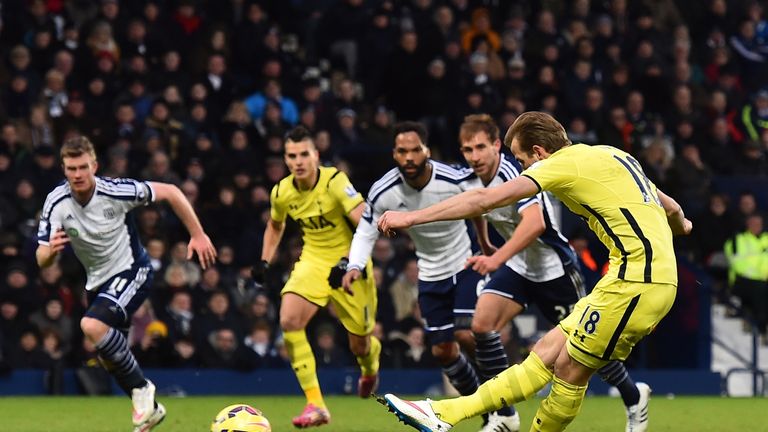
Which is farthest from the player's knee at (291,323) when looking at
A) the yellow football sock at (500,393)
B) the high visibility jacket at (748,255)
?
the high visibility jacket at (748,255)

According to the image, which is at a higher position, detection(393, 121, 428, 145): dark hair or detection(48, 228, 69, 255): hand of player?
detection(393, 121, 428, 145): dark hair

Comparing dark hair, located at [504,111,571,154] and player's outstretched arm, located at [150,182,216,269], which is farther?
player's outstretched arm, located at [150,182,216,269]

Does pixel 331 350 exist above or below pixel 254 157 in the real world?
below

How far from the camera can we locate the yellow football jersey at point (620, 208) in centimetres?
812

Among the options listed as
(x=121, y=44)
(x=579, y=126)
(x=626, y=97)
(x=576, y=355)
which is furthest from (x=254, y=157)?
(x=576, y=355)

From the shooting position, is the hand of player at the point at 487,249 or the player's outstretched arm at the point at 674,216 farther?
the hand of player at the point at 487,249

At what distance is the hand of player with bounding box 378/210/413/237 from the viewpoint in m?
7.71

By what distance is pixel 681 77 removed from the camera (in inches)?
859

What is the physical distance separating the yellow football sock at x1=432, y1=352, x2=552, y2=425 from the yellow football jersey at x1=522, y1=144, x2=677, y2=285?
712 mm

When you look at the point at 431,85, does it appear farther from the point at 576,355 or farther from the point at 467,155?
the point at 576,355

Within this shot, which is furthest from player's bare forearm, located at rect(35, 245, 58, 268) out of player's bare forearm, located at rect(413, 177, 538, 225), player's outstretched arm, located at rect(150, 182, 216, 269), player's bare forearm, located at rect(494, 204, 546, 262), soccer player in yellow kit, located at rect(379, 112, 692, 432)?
player's bare forearm, located at rect(413, 177, 538, 225)

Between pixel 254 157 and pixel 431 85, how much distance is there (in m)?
2.81

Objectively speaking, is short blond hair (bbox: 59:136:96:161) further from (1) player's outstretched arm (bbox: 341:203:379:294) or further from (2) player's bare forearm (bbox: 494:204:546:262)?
(2) player's bare forearm (bbox: 494:204:546:262)

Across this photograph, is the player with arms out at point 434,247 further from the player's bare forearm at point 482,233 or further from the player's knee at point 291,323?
the player's knee at point 291,323
